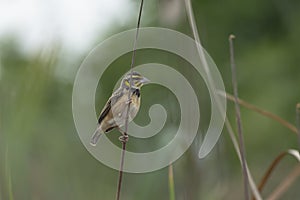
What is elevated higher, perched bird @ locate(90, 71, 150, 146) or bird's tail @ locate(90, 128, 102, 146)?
perched bird @ locate(90, 71, 150, 146)

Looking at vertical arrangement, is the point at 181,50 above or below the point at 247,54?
below

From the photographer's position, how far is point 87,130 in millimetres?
2133

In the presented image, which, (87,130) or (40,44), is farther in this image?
(87,130)

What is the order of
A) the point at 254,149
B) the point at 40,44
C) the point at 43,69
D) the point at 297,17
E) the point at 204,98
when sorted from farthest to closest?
the point at 297,17 → the point at 254,149 → the point at 204,98 → the point at 40,44 → the point at 43,69

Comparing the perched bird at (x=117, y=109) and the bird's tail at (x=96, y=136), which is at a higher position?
→ the perched bird at (x=117, y=109)

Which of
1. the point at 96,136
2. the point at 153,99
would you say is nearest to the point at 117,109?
the point at 96,136

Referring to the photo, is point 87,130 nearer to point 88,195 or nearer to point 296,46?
point 88,195

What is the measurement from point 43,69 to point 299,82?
7.23m

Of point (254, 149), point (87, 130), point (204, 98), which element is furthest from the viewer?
point (254, 149)

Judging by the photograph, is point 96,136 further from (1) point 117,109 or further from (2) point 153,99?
(2) point 153,99

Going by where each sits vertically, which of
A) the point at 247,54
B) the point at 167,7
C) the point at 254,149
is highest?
the point at 247,54

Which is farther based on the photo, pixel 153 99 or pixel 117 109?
pixel 153 99

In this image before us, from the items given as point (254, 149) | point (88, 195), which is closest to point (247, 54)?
point (254, 149)

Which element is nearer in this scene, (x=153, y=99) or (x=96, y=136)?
(x=96, y=136)
